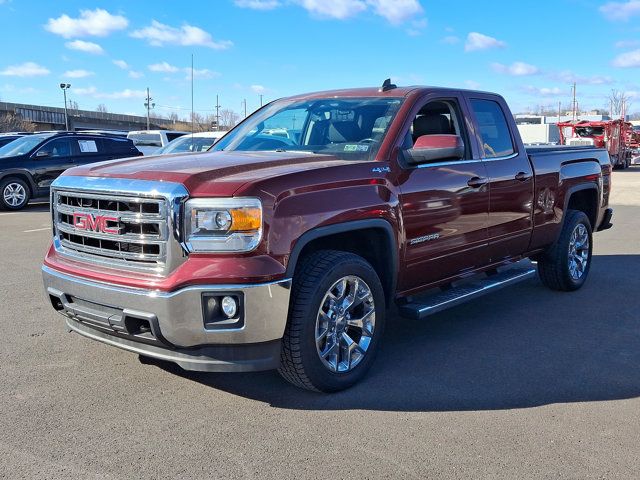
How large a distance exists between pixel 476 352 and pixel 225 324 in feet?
7.51

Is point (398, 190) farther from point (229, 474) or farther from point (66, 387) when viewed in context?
point (66, 387)

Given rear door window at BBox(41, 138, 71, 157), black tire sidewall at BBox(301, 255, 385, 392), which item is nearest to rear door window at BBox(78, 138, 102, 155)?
rear door window at BBox(41, 138, 71, 157)

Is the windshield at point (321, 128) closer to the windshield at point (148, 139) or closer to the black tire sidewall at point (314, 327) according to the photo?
the black tire sidewall at point (314, 327)

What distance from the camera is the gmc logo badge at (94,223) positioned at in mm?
3857

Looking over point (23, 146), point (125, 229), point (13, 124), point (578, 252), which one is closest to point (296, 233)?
point (125, 229)

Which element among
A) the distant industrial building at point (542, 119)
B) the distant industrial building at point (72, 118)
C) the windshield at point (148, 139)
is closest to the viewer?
the windshield at point (148, 139)

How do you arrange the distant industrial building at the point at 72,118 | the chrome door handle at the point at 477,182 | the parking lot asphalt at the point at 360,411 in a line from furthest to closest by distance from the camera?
the distant industrial building at the point at 72,118 < the chrome door handle at the point at 477,182 < the parking lot asphalt at the point at 360,411

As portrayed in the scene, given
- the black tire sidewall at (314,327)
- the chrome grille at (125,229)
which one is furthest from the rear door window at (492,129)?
the chrome grille at (125,229)

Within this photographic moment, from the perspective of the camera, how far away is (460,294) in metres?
5.16

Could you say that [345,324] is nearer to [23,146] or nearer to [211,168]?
[211,168]

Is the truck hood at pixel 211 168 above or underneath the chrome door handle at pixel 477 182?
above

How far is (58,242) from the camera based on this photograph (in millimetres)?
4375

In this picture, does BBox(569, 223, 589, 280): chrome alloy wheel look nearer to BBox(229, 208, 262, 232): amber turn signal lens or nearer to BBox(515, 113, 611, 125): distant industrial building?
BBox(229, 208, 262, 232): amber turn signal lens

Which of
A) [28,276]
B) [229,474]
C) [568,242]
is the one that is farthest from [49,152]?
[229,474]
